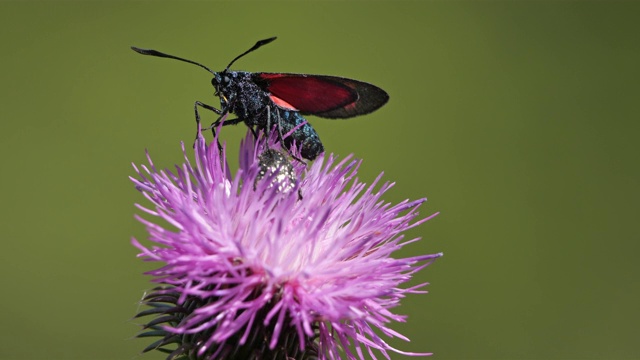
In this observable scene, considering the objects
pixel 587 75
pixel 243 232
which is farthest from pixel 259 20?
pixel 243 232

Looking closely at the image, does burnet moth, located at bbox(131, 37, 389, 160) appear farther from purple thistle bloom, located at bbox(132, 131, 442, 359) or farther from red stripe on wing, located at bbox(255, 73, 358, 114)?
purple thistle bloom, located at bbox(132, 131, 442, 359)

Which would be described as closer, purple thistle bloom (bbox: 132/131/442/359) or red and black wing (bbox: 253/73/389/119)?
purple thistle bloom (bbox: 132/131/442/359)

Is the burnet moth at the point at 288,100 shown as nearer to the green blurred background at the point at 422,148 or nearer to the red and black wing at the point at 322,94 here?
the red and black wing at the point at 322,94

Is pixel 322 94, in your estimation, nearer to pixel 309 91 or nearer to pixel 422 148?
pixel 309 91

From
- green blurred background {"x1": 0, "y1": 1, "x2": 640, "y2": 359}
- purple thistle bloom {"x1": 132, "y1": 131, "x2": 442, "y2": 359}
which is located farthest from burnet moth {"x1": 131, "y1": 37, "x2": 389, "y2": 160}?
green blurred background {"x1": 0, "y1": 1, "x2": 640, "y2": 359}

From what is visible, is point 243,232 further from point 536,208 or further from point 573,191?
point 573,191

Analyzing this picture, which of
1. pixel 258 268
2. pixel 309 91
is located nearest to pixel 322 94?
pixel 309 91

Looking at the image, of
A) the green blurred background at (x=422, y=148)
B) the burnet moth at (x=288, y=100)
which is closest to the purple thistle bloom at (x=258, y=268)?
the burnet moth at (x=288, y=100)
